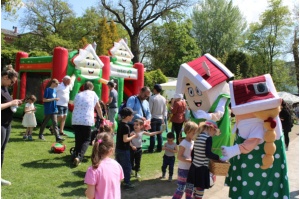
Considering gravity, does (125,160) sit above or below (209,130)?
below

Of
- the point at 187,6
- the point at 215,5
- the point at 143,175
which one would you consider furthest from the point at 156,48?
the point at 143,175

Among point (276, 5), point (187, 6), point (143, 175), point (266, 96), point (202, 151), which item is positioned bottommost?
point (143, 175)

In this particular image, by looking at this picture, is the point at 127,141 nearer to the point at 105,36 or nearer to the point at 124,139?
the point at 124,139

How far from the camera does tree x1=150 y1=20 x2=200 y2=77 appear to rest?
38281 millimetres

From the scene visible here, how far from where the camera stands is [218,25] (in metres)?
44.8

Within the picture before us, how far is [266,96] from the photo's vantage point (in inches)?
144

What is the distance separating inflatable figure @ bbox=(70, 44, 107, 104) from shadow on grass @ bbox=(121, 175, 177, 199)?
4927 mm

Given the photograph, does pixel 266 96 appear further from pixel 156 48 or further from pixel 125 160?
pixel 156 48

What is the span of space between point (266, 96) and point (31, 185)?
362 cm

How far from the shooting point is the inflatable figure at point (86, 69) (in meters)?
10.1

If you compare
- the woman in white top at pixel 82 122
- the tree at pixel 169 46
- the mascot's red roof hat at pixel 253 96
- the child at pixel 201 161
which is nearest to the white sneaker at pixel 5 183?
the woman in white top at pixel 82 122

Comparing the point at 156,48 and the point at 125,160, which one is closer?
the point at 125,160

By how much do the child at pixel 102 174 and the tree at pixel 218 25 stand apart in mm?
43309

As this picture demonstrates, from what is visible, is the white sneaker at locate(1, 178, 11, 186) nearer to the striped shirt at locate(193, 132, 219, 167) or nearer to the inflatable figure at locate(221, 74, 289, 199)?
the striped shirt at locate(193, 132, 219, 167)
